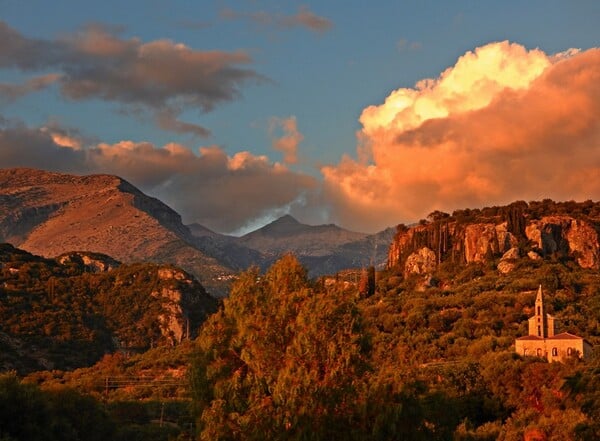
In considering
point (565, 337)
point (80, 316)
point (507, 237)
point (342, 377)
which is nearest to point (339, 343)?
point (342, 377)

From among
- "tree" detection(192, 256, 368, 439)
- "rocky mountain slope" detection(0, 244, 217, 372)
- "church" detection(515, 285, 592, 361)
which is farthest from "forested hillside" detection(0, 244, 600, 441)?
"rocky mountain slope" detection(0, 244, 217, 372)

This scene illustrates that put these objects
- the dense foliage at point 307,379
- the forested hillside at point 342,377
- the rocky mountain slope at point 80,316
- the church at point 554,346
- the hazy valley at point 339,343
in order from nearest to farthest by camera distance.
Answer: the dense foliage at point 307,379 < the forested hillside at point 342,377 < the hazy valley at point 339,343 < the church at point 554,346 < the rocky mountain slope at point 80,316

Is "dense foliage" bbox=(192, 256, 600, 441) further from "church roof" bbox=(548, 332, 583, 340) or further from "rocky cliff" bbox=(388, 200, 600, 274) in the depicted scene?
"rocky cliff" bbox=(388, 200, 600, 274)

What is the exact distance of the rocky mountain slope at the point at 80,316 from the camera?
152 meters

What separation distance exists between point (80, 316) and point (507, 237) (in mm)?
80055

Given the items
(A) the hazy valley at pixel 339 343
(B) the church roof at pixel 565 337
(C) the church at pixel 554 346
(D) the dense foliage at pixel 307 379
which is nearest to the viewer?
(D) the dense foliage at pixel 307 379

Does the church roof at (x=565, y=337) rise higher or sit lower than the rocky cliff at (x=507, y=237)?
lower

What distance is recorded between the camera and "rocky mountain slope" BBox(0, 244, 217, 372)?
151625mm

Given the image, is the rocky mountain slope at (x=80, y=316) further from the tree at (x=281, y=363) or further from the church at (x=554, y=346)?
the tree at (x=281, y=363)

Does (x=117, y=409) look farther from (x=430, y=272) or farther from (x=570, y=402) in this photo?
(x=430, y=272)

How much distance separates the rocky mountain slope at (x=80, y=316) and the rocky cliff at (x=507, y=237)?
43965 millimetres

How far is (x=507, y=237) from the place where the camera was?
176125 mm

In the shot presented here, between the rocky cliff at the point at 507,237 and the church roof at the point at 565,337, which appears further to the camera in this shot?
the rocky cliff at the point at 507,237

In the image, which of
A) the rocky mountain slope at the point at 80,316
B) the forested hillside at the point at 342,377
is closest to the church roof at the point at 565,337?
the forested hillside at the point at 342,377
